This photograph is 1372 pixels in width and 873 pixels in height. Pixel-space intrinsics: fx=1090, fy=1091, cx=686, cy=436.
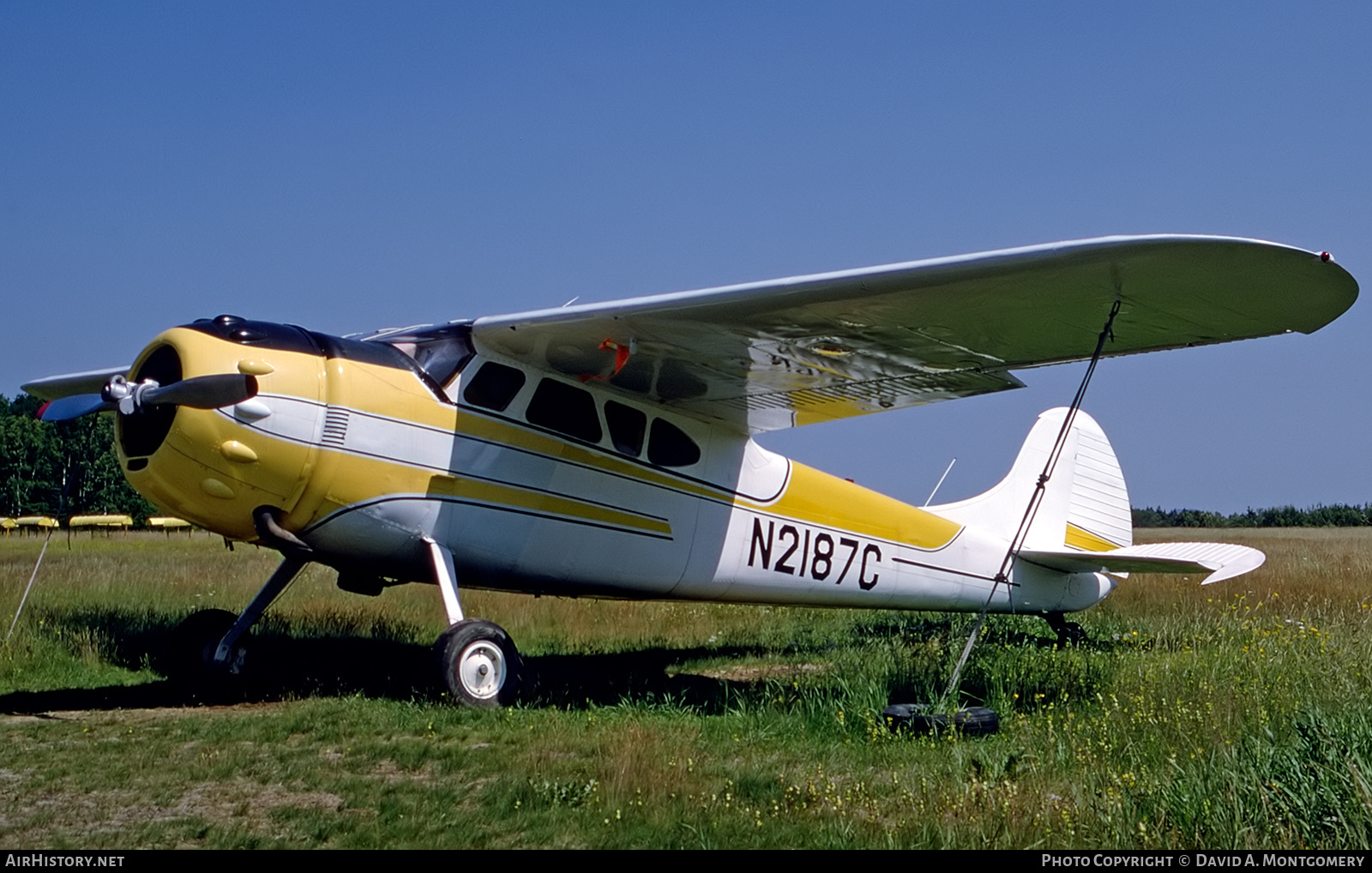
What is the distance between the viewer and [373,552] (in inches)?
302

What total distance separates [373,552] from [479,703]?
53.1 inches

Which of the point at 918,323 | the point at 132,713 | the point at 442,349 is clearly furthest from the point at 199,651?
the point at 918,323

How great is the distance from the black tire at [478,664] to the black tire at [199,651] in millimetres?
2004

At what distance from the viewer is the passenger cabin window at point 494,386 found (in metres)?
7.96

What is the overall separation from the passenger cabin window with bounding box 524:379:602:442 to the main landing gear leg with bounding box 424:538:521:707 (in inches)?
55.1

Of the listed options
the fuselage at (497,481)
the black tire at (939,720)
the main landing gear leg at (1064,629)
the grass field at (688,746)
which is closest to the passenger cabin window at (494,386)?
the fuselage at (497,481)

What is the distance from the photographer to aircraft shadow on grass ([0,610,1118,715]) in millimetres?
7723

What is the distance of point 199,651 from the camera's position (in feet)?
27.1

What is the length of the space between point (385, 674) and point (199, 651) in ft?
4.78

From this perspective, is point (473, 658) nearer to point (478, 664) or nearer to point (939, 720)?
point (478, 664)

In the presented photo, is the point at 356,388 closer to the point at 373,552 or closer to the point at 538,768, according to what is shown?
the point at 373,552

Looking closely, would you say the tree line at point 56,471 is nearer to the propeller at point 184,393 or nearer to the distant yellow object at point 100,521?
the distant yellow object at point 100,521

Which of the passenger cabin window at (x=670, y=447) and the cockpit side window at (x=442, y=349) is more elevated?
the cockpit side window at (x=442, y=349)
